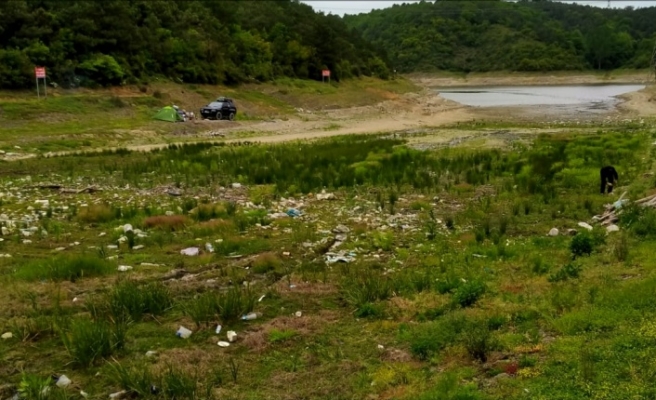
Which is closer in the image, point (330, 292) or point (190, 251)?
point (330, 292)

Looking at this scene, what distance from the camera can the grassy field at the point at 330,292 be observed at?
6.75 meters

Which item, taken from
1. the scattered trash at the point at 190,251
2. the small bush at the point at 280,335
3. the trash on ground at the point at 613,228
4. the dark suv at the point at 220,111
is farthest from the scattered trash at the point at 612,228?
the dark suv at the point at 220,111

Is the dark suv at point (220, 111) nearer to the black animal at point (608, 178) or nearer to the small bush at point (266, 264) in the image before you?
the black animal at point (608, 178)

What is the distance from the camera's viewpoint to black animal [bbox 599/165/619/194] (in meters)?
17.4

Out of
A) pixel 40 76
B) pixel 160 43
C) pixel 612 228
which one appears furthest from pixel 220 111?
pixel 612 228

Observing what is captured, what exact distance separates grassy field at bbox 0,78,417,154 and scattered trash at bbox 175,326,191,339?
25274 millimetres

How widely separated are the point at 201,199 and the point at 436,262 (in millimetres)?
8861

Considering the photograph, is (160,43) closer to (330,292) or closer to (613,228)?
(613,228)

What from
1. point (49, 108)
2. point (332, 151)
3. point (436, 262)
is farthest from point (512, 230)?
point (49, 108)

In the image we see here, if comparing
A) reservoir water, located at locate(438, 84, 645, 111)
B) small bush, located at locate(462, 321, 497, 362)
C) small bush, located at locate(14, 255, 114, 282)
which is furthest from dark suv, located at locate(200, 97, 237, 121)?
small bush, located at locate(462, 321, 497, 362)

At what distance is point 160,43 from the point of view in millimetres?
58281

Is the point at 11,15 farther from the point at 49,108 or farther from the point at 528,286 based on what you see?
the point at 528,286

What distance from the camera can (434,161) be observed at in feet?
81.9

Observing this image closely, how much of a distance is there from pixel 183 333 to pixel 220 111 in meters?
41.6
